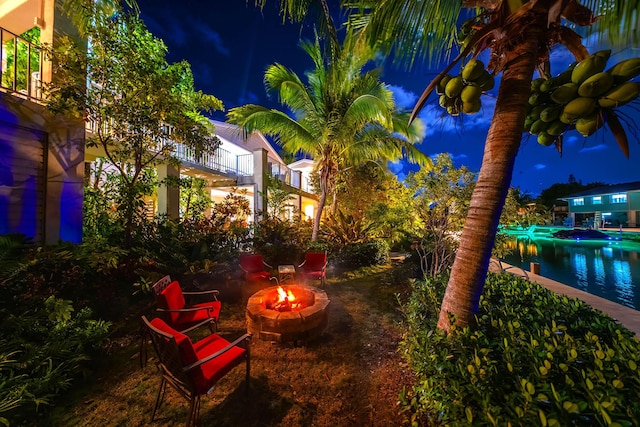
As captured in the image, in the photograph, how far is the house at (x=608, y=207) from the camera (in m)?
28.0

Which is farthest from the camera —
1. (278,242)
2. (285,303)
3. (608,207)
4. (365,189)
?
(608,207)

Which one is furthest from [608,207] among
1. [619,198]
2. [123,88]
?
[123,88]

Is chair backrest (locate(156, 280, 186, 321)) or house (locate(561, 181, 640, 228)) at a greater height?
house (locate(561, 181, 640, 228))

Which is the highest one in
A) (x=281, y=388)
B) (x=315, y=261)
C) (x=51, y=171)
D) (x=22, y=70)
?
(x=22, y=70)

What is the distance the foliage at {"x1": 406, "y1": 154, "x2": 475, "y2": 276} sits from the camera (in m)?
4.86

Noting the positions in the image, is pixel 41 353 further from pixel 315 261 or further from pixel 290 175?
pixel 290 175

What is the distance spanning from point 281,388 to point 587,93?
3686 mm

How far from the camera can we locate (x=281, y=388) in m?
2.78

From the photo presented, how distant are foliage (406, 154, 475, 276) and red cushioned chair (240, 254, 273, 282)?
3.93 metres

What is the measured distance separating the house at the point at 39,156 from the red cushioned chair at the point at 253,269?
3.47 meters

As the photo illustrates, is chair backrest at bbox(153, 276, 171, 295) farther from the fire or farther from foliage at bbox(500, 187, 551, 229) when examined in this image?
foliage at bbox(500, 187, 551, 229)

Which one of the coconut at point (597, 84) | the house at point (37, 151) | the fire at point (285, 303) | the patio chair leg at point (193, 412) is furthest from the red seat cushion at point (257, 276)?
the coconut at point (597, 84)

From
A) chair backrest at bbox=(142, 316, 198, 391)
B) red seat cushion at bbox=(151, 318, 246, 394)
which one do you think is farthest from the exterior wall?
chair backrest at bbox=(142, 316, 198, 391)

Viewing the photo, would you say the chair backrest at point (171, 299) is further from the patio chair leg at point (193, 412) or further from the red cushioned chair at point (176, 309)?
the patio chair leg at point (193, 412)
